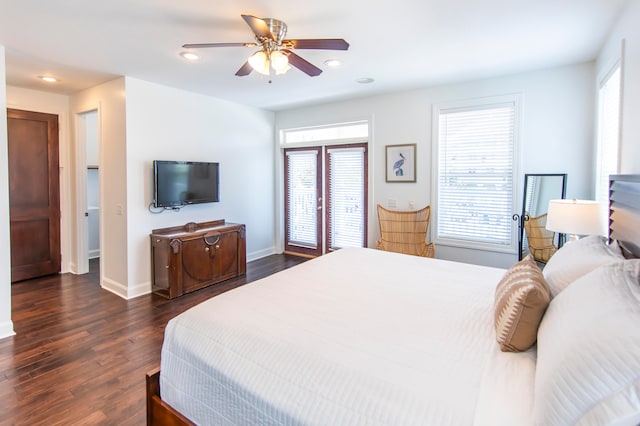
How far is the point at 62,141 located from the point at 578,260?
5969 millimetres

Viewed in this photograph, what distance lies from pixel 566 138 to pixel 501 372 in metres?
3.40

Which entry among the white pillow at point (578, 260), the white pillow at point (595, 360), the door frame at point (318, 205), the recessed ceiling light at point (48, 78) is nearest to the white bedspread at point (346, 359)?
the white pillow at point (595, 360)

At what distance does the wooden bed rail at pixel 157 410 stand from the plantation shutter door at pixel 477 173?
12.1 ft

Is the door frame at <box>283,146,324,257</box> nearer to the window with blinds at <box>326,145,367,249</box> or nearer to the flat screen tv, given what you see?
the window with blinds at <box>326,145,367,249</box>

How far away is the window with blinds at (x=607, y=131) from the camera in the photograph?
2750 mm

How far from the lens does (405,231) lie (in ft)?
14.6

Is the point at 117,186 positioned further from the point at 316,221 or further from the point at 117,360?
the point at 316,221

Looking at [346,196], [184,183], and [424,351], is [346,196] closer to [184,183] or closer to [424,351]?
A: [184,183]

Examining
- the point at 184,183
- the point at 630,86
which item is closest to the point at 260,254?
the point at 184,183

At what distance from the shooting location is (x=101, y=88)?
414cm

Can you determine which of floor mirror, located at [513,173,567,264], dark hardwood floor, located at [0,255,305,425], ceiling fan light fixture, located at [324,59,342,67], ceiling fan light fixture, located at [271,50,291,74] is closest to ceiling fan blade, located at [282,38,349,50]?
ceiling fan light fixture, located at [271,50,291,74]

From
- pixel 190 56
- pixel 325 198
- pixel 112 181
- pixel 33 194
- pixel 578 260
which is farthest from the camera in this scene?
pixel 325 198

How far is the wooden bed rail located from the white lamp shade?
2.91 m

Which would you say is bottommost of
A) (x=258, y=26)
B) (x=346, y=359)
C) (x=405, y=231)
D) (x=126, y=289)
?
(x=126, y=289)
